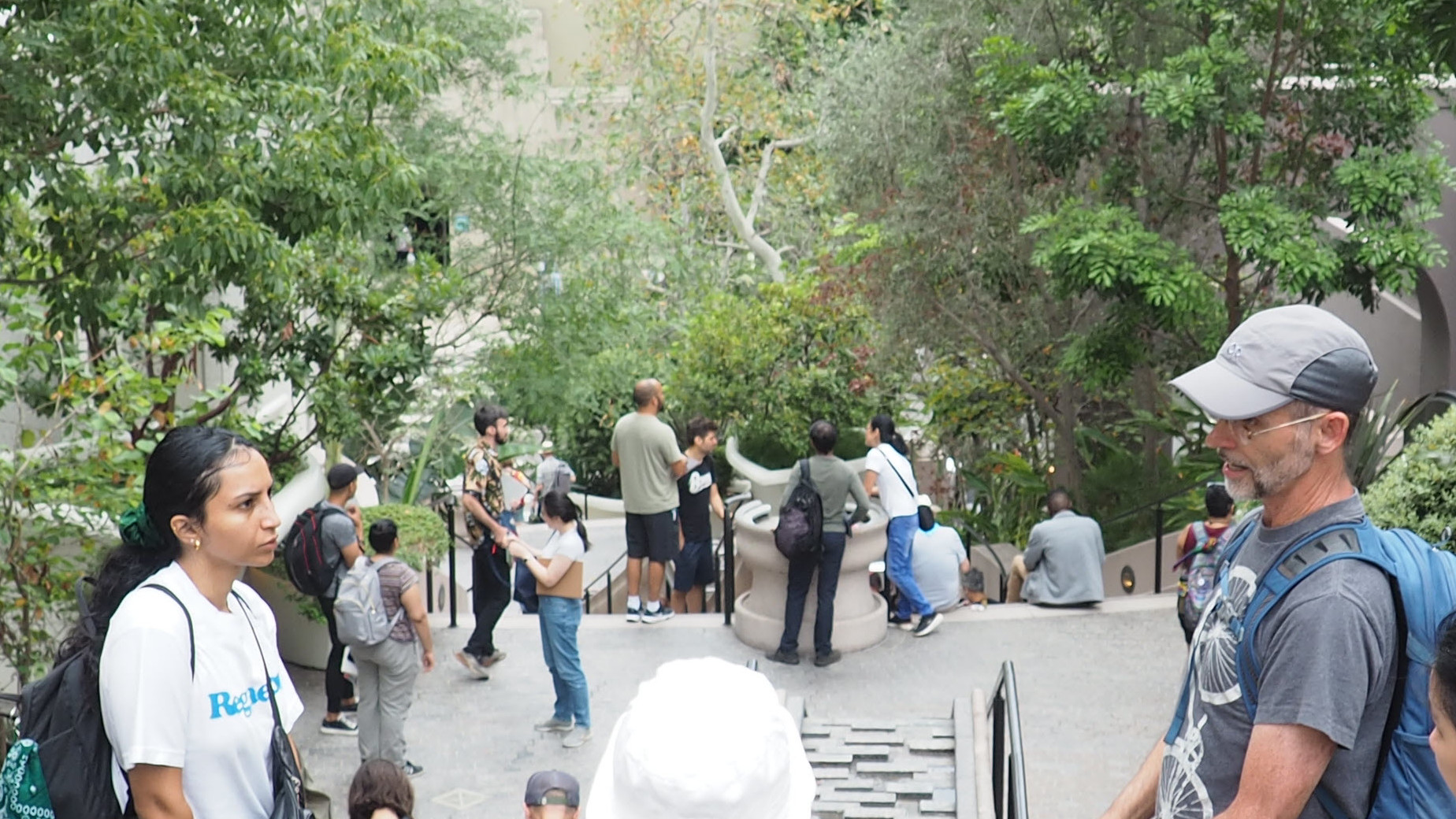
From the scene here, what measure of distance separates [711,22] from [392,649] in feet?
46.7

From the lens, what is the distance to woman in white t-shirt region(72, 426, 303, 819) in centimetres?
320

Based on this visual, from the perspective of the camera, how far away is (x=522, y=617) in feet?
36.5

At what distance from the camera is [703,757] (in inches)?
81.6

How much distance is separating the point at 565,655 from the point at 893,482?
2968mm

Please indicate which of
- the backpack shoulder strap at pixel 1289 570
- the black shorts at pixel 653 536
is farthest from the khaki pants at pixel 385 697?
the backpack shoulder strap at pixel 1289 570

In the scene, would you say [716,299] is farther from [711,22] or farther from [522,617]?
[522,617]

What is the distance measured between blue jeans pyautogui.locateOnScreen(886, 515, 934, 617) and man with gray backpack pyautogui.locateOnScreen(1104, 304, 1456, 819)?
24.7 feet

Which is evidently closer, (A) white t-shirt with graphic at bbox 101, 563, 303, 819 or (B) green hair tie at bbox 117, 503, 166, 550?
(A) white t-shirt with graphic at bbox 101, 563, 303, 819

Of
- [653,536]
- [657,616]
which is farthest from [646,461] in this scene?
[657,616]

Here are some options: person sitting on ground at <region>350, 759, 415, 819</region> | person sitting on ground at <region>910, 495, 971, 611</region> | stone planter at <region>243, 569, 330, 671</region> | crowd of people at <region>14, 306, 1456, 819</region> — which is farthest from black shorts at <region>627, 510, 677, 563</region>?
crowd of people at <region>14, 306, 1456, 819</region>

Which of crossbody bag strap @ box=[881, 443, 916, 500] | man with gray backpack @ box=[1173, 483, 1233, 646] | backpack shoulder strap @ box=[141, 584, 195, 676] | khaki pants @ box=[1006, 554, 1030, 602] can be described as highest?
backpack shoulder strap @ box=[141, 584, 195, 676]

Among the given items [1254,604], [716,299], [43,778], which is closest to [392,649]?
[43,778]

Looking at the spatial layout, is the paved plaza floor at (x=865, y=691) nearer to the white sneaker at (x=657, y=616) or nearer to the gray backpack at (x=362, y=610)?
the white sneaker at (x=657, y=616)

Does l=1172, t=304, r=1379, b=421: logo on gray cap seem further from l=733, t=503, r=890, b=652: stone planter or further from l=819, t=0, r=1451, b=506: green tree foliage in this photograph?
l=733, t=503, r=890, b=652: stone planter
